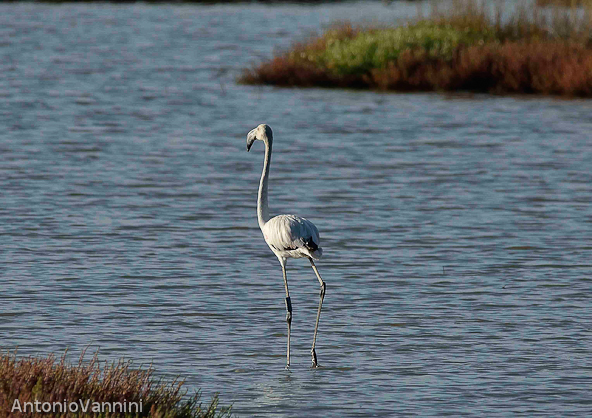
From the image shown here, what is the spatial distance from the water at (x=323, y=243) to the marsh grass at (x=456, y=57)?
1.65ft

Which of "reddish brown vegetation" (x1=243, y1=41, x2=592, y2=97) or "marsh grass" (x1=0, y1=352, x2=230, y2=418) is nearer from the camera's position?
"marsh grass" (x1=0, y1=352, x2=230, y2=418)

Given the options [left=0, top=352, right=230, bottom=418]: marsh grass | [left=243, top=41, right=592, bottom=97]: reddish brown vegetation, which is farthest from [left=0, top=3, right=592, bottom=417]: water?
[left=0, top=352, right=230, bottom=418]: marsh grass

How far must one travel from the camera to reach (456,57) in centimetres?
2812

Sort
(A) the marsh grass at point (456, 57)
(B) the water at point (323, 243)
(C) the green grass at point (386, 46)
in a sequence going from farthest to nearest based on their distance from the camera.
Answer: (C) the green grass at point (386, 46) < (A) the marsh grass at point (456, 57) < (B) the water at point (323, 243)

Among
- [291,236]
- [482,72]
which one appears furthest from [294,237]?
[482,72]

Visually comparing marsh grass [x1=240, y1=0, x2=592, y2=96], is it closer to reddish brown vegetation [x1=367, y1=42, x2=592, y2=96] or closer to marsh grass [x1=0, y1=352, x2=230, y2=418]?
reddish brown vegetation [x1=367, y1=42, x2=592, y2=96]

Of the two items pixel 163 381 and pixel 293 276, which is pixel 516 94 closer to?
pixel 293 276

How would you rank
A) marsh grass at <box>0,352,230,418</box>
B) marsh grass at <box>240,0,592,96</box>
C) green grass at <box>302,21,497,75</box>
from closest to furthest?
1. marsh grass at <box>0,352,230,418</box>
2. marsh grass at <box>240,0,592,96</box>
3. green grass at <box>302,21,497,75</box>

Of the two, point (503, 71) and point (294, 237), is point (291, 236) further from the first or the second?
point (503, 71)

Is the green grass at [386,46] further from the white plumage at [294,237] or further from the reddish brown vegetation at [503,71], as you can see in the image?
the white plumage at [294,237]

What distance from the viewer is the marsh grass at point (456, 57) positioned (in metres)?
27.6

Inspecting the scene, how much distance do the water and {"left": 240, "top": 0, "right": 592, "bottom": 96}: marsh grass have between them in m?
0.50

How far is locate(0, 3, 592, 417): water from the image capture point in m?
8.96

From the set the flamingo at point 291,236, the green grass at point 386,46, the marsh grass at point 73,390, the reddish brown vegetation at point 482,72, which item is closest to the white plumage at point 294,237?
the flamingo at point 291,236
